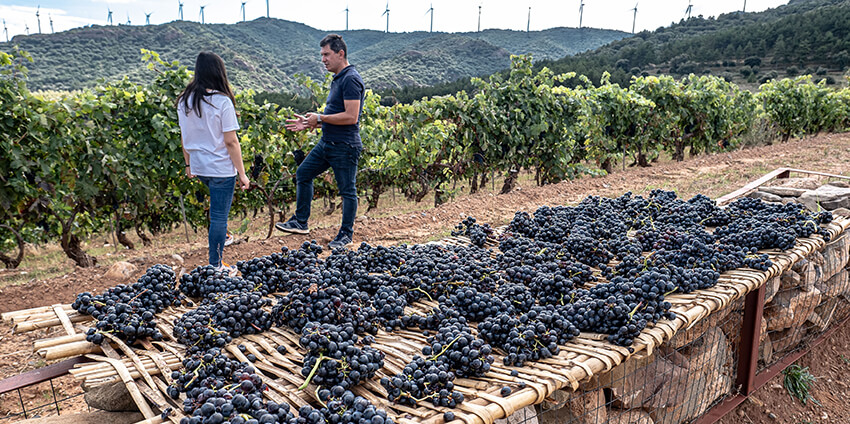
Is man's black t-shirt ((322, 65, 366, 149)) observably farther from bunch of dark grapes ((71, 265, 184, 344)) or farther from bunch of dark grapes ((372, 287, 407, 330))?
bunch of dark grapes ((372, 287, 407, 330))

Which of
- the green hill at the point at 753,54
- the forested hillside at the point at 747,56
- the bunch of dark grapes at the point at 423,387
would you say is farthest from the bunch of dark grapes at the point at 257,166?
the green hill at the point at 753,54

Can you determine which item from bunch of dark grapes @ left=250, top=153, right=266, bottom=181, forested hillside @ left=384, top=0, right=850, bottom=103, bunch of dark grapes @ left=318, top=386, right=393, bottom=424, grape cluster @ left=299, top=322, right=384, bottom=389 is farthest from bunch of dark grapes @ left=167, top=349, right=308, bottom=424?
forested hillside @ left=384, top=0, right=850, bottom=103

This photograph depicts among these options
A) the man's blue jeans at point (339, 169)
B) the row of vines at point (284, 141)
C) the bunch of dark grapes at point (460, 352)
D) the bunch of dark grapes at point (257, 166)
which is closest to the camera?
the bunch of dark grapes at point (460, 352)

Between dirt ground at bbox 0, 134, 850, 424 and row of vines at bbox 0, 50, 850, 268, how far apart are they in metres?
0.74

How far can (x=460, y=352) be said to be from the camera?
5.99 feet

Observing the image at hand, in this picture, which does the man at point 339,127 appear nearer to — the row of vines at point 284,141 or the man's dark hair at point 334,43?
the man's dark hair at point 334,43

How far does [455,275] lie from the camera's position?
8.49 feet

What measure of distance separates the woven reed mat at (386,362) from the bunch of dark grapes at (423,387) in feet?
0.09

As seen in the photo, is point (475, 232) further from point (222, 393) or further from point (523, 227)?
point (222, 393)

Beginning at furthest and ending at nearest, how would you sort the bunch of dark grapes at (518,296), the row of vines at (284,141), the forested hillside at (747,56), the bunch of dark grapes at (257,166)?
1. the forested hillside at (747,56)
2. the bunch of dark grapes at (257,166)
3. the row of vines at (284,141)
4. the bunch of dark grapes at (518,296)

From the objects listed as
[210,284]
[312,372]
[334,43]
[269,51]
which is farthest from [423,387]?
[269,51]

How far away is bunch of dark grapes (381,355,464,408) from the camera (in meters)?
1.62

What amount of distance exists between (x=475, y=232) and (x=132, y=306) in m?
2.14

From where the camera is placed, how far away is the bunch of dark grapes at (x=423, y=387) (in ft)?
5.32
